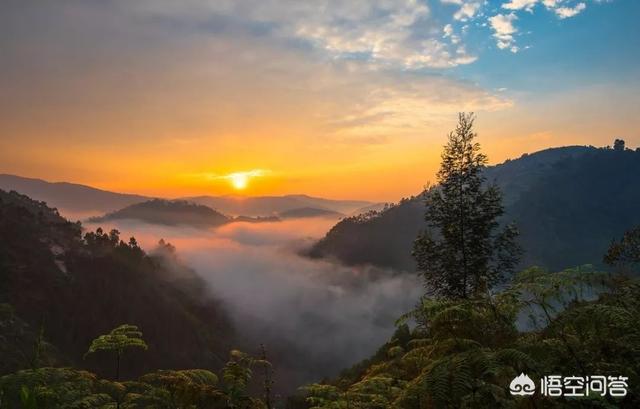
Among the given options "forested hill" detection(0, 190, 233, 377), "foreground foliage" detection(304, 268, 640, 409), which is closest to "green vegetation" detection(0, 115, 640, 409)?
"foreground foliage" detection(304, 268, 640, 409)

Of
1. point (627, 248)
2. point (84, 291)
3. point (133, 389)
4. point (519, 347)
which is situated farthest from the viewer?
point (84, 291)

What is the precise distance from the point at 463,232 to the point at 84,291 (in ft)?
609

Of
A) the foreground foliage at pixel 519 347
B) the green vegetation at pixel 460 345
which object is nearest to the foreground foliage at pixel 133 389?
the green vegetation at pixel 460 345

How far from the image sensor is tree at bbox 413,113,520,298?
1825 centimetres

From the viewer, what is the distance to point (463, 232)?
18547 mm

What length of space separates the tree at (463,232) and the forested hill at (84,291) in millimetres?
137185

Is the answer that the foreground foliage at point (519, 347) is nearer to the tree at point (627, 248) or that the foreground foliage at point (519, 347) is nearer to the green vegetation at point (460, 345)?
the green vegetation at point (460, 345)

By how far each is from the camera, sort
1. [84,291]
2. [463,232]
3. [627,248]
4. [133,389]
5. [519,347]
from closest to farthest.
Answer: [519,347] → [133,389] → [463,232] → [627,248] → [84,291]

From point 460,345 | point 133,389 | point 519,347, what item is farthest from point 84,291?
point 519,347

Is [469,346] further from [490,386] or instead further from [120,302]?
[120,302]

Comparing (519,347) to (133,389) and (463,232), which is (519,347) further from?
(463,232)

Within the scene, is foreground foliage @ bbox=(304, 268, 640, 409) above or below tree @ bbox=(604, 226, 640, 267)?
above

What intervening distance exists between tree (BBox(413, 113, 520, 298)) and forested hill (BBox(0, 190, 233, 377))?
450 ft

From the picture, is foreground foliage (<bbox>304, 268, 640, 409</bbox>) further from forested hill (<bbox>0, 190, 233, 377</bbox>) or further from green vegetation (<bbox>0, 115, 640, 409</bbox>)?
forested hill (<bbox>0, 190, 233, 377</bbox>)
